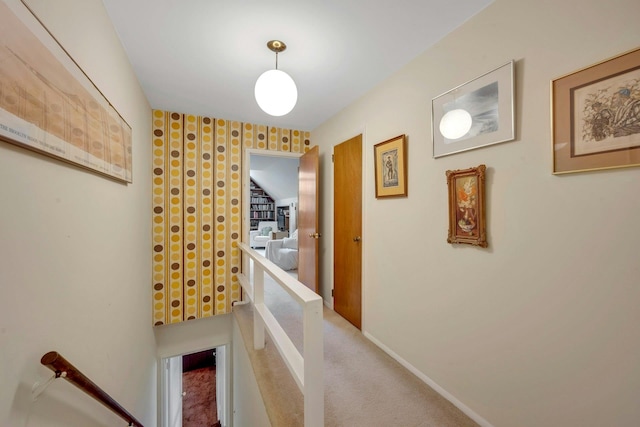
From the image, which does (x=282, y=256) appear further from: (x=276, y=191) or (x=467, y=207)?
(x=467, y=207)

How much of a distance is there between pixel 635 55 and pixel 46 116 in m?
2.08

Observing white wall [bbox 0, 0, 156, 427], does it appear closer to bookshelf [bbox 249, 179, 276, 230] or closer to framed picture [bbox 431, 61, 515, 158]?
framed picture [bbox 431, 61, 515, 158]

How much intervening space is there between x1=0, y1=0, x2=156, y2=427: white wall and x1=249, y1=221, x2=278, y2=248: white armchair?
20.8 feet

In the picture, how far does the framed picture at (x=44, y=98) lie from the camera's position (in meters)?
0.69

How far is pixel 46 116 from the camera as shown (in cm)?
85

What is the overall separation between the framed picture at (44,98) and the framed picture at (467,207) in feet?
6.14

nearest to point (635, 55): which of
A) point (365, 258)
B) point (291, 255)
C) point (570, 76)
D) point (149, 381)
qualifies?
point (570, 76)

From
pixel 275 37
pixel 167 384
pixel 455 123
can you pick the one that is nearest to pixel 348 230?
pixel 455 123

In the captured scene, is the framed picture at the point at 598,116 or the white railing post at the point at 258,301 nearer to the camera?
the framed picture at the point at 598,116

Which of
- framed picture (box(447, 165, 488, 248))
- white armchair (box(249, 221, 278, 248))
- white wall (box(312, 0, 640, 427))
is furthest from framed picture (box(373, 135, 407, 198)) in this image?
white armchair (box(249, 221, 278, 248))

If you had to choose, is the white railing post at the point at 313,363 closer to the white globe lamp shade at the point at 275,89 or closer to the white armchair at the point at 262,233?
the white globe lamp shade at the point at 275,89

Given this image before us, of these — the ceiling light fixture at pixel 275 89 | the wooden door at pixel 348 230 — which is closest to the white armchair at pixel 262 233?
the wooden door at pixel 348 230

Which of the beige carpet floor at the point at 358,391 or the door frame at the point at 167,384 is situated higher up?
the beige carpet floor at the point at 358,391

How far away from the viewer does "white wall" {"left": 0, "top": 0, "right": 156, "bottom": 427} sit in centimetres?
75
